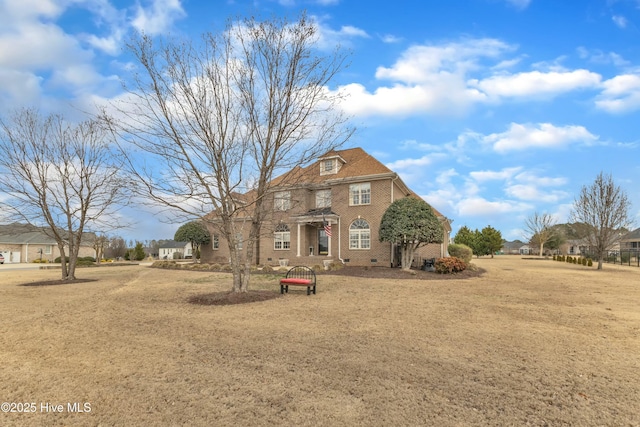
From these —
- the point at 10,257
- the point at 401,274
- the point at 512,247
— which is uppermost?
the point at 401,274

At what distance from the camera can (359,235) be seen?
2334cm

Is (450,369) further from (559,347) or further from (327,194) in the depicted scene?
(327,194)

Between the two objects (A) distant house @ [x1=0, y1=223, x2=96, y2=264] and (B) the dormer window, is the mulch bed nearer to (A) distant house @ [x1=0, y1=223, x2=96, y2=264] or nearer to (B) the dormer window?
(B) the dormer window

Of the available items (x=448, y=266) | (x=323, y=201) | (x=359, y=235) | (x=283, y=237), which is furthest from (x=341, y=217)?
(x=448, y=266)

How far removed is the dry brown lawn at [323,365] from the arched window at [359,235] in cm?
1356

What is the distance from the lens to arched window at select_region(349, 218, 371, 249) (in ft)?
75.7

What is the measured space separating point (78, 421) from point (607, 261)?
163 ft

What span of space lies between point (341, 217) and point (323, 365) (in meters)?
19.2

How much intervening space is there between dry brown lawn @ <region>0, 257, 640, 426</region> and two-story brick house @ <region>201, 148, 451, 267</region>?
13.2 metres

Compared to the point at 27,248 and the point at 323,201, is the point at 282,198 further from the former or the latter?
the point at 27,248

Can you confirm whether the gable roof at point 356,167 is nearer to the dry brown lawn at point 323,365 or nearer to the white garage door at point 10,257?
the dry brown lawn at point 323,365

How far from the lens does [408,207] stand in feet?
62.1

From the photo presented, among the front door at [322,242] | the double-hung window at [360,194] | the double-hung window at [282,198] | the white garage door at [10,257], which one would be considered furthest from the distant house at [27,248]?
the double-hung window at [360,194]

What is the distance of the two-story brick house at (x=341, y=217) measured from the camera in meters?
22.6
